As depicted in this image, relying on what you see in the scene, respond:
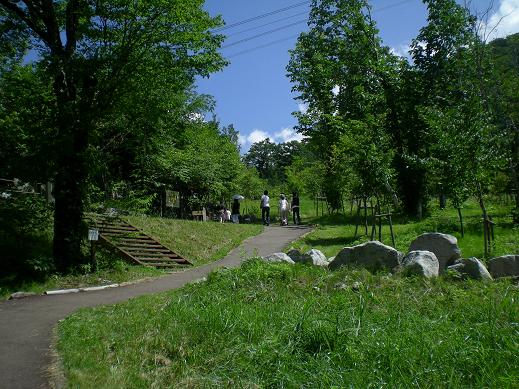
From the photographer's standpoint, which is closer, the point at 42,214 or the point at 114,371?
the point at 114,371

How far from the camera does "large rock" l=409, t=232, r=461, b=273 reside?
11.3m

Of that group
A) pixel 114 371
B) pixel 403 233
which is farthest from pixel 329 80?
pixel 114 371

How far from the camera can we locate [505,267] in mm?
9945

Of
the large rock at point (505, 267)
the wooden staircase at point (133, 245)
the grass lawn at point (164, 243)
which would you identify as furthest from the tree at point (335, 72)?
the large rock at point (505, 267)

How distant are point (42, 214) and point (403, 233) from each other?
529 inches

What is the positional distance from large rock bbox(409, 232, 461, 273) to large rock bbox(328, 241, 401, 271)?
110cm

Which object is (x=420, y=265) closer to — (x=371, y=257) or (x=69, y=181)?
(x=371, y=257)

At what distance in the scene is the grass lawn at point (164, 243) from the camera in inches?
498

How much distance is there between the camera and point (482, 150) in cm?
1477

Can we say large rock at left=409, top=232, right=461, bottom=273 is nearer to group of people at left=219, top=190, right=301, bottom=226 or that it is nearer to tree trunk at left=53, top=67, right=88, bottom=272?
tree trunk at left=53, top=67, right=88, bottom=272

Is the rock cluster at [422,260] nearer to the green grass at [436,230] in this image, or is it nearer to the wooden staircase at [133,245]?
the green grass at [436,230]

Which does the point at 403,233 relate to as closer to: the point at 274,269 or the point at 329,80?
the point at 274,269

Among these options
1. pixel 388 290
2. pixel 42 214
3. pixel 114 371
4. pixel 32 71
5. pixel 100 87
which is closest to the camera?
pixel 114 371

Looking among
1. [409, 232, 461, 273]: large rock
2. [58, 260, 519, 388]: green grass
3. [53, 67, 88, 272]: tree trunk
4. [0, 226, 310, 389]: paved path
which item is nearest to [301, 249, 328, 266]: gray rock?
[0, 226, 310, 389]: paved path
